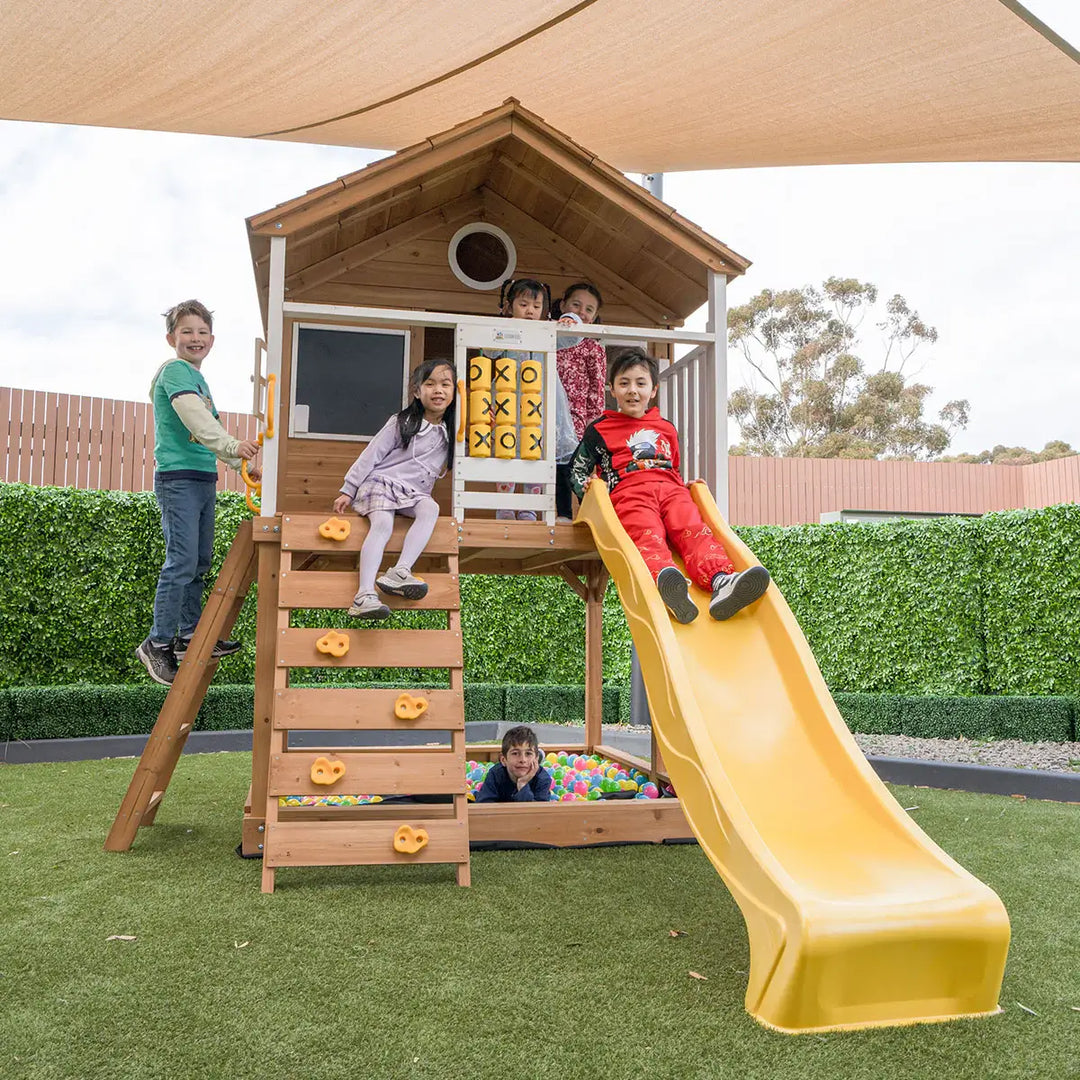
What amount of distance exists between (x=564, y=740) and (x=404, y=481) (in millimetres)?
4957

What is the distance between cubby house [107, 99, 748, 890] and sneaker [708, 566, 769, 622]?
1142 mm

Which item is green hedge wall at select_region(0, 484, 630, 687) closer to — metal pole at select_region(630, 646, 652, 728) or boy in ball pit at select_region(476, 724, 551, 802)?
metal pole at select_region(630, 646, 652, 728)

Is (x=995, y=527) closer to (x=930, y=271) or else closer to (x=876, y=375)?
(x=876, y=375)

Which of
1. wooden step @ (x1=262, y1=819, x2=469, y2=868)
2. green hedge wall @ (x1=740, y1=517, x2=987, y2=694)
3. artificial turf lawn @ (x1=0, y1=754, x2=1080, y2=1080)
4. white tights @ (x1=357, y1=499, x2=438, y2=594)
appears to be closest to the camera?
artificial turf lawn @ (x1=0, y1=754, x2=1080, y2=1080)

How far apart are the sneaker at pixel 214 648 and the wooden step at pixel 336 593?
0.68 m

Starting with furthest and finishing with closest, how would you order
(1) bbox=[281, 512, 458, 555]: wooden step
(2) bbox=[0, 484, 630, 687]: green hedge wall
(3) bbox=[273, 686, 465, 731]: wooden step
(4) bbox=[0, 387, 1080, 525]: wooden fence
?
(4) bbox=[0, 387, 1080, 525]: wooden fence → (2) bbox=[0, 484, 630, 687]: green hedge wall → (1) bbox=[281, 512, 458, 555]: wooden step → (3) bbox=[273, 686, 465, 731]: wooden step

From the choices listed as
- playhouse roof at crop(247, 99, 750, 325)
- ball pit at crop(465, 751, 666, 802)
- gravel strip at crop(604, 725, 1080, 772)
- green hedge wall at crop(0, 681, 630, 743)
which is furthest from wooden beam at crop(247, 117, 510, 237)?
gravel strip at crop(604, 725, 1080, 772)

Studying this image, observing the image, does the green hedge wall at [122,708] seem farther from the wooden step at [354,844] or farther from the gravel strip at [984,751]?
the wooden step at [354,844]

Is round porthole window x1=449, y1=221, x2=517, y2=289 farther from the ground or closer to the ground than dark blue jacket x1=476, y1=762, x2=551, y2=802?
farther from the ground

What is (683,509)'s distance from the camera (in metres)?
5.04

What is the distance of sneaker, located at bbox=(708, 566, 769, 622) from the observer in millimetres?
4387

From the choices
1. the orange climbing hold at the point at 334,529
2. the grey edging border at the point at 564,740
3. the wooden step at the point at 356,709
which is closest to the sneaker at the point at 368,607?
the wooden step at the point at 356,709

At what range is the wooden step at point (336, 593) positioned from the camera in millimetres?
4633

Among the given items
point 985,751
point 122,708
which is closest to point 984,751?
point 985,751
